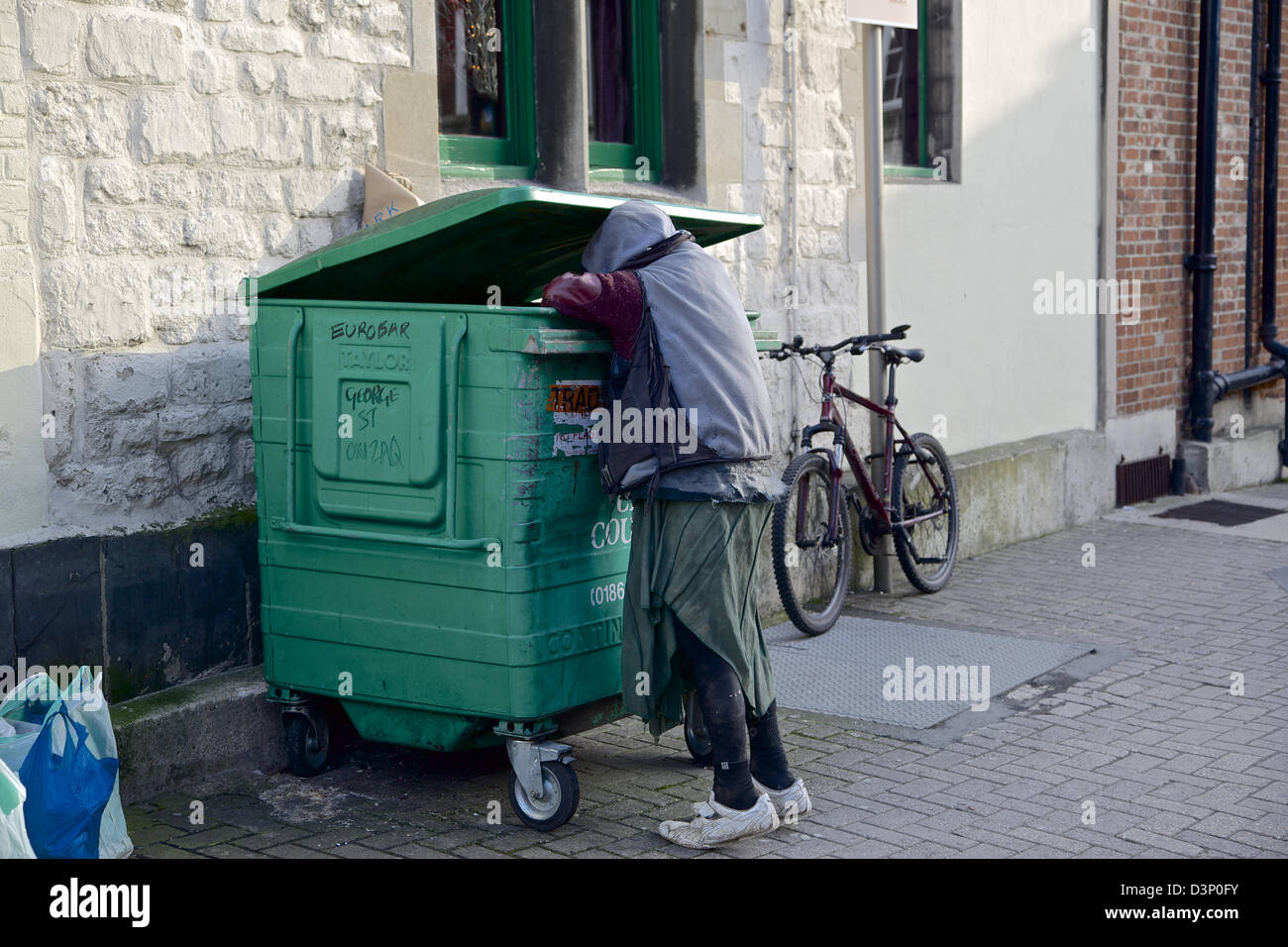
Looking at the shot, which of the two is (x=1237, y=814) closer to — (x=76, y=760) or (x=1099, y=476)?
(x=76, y=760)

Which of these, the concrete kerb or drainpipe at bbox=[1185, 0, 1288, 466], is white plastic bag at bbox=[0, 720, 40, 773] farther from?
drainpipe at bbox=[1185, 0, 1288, 466]

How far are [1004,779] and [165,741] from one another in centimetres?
282

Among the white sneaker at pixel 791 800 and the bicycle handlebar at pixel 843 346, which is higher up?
the bicycle handlebar at pixel 843 346

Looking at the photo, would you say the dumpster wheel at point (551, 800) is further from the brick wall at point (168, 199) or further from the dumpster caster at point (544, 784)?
the brick wall at point (168, 199)

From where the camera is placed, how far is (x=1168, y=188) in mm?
11352

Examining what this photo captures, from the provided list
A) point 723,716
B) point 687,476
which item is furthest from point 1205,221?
point 723,716

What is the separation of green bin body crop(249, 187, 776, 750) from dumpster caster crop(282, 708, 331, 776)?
0.10m

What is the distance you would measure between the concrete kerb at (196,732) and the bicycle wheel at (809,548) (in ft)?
8.27

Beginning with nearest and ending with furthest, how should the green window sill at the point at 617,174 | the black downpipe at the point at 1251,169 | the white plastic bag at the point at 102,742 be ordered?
1. the white plastic bag at the point at 102,742
2. the green window sill at the point at 617,174
3. the black downpipe at the point at 1251,169

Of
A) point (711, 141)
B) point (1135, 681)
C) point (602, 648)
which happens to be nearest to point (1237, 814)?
point (1135, 681)

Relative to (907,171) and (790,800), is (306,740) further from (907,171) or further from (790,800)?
(907,171)

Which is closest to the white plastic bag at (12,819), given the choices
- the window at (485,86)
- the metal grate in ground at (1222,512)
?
the window at (485,86)

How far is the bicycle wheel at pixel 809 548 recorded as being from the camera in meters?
7.08

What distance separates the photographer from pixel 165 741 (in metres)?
5.12
